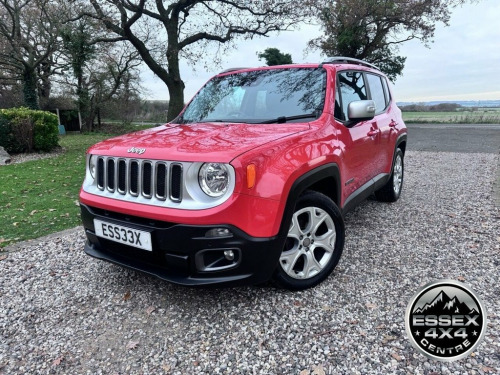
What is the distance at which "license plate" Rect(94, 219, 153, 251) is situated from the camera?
2391 millimetres

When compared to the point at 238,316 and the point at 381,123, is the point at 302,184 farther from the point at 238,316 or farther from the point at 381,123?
the point at 381,123

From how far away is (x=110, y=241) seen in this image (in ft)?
8.70

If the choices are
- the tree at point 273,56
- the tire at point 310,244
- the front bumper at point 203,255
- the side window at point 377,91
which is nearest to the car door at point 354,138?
the side window at point 377,91

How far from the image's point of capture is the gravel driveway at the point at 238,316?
6.96ft

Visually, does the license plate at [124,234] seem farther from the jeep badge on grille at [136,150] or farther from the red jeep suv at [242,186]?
the jeep badge on grille at [136,150]

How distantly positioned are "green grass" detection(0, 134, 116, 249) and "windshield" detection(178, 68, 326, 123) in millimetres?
2527

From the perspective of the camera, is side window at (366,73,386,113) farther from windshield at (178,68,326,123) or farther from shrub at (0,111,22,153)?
shrub at (0,111,22,153)

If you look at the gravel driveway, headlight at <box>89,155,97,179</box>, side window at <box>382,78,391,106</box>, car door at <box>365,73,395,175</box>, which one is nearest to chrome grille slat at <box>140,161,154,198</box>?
headlight at <box>89,155,97,179</box>

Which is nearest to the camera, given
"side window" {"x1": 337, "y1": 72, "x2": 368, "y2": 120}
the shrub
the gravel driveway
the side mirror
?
the gravel driveway

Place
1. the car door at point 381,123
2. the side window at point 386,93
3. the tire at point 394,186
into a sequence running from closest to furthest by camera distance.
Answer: the car door at point 381,123 < the side window at point 386,93 < the tire at point 394,186

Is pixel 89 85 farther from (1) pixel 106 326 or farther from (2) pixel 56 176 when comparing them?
(1) pixel 106 326

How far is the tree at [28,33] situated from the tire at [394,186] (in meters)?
14.7

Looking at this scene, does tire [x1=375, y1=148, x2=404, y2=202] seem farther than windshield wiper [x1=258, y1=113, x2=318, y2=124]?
Yes

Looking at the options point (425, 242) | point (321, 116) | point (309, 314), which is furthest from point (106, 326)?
point (425, 242)
